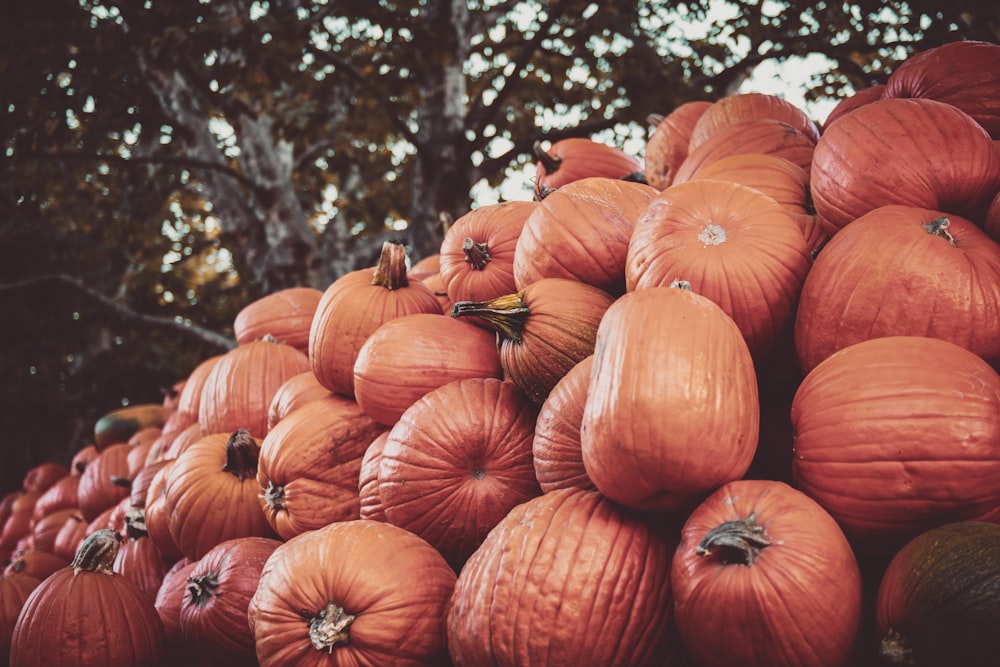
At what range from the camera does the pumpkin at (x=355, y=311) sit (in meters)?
2.30

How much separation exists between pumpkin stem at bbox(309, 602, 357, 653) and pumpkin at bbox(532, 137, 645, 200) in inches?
68.6

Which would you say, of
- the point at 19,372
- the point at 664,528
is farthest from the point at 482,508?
the point at 19,372

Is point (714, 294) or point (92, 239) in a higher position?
point (92, 239)

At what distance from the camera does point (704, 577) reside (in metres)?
1.17

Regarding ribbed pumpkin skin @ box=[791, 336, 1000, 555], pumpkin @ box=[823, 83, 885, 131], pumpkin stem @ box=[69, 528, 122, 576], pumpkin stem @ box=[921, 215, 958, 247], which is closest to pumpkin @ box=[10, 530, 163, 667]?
pumpkin stem @ box=[69, 528, 122, 576]

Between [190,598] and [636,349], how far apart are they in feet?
5.19

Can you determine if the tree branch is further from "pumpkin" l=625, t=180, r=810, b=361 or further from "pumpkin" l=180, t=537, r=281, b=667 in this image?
"pumpkin" l=625, t=180, r=810, b=361

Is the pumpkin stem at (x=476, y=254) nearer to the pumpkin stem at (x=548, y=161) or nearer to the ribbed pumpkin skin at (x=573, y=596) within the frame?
the pumpkin stem at (x=548, y=161)

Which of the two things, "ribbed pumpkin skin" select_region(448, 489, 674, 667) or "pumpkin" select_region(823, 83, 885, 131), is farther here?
"pumpkin" select_region(823, 83, 885, 131)

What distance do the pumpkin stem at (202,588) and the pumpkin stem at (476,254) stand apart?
124 cm

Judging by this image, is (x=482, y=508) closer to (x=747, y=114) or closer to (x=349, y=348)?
(x=349, y=348)

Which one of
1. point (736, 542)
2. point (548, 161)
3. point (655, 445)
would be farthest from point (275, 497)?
point (548, 161)

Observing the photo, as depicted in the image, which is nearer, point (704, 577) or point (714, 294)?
point (704, 577)

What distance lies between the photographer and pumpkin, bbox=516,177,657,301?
77.2 inches
